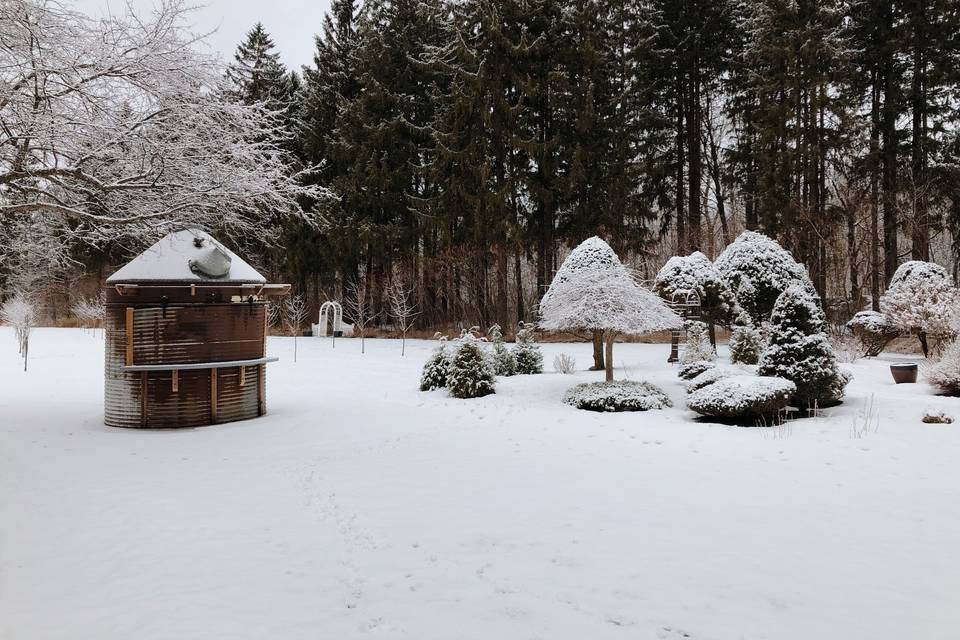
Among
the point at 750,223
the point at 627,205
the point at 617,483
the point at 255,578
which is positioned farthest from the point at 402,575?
the point at 750,223

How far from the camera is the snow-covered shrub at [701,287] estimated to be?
50.6 ft

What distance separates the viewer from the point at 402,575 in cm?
410

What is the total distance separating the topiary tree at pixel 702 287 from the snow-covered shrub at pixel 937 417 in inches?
272

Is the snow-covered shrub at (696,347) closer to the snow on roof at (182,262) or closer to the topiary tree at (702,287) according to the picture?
the topiary tree at (702,287)

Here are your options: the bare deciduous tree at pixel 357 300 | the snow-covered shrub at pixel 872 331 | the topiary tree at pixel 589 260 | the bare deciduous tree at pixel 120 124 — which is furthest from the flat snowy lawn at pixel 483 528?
the bare deciduous tree at pixel 357 300

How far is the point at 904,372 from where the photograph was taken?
1145cm

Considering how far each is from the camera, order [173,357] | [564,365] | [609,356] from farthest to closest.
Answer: [564,365] → [609,356] → [173,357]

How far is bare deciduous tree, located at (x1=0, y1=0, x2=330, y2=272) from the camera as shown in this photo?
6309mm

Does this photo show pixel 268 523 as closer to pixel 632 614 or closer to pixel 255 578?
pixel 255 578

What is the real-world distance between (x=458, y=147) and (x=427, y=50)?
5211mm

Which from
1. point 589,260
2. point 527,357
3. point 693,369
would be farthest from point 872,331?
point 527,357

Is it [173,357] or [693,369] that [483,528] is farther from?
[693,369]

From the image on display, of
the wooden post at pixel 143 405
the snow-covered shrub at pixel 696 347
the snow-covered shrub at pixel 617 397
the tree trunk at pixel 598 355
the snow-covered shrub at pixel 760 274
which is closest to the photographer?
the wooden post at pixel 143 405

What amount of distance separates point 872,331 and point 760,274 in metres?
4.06
